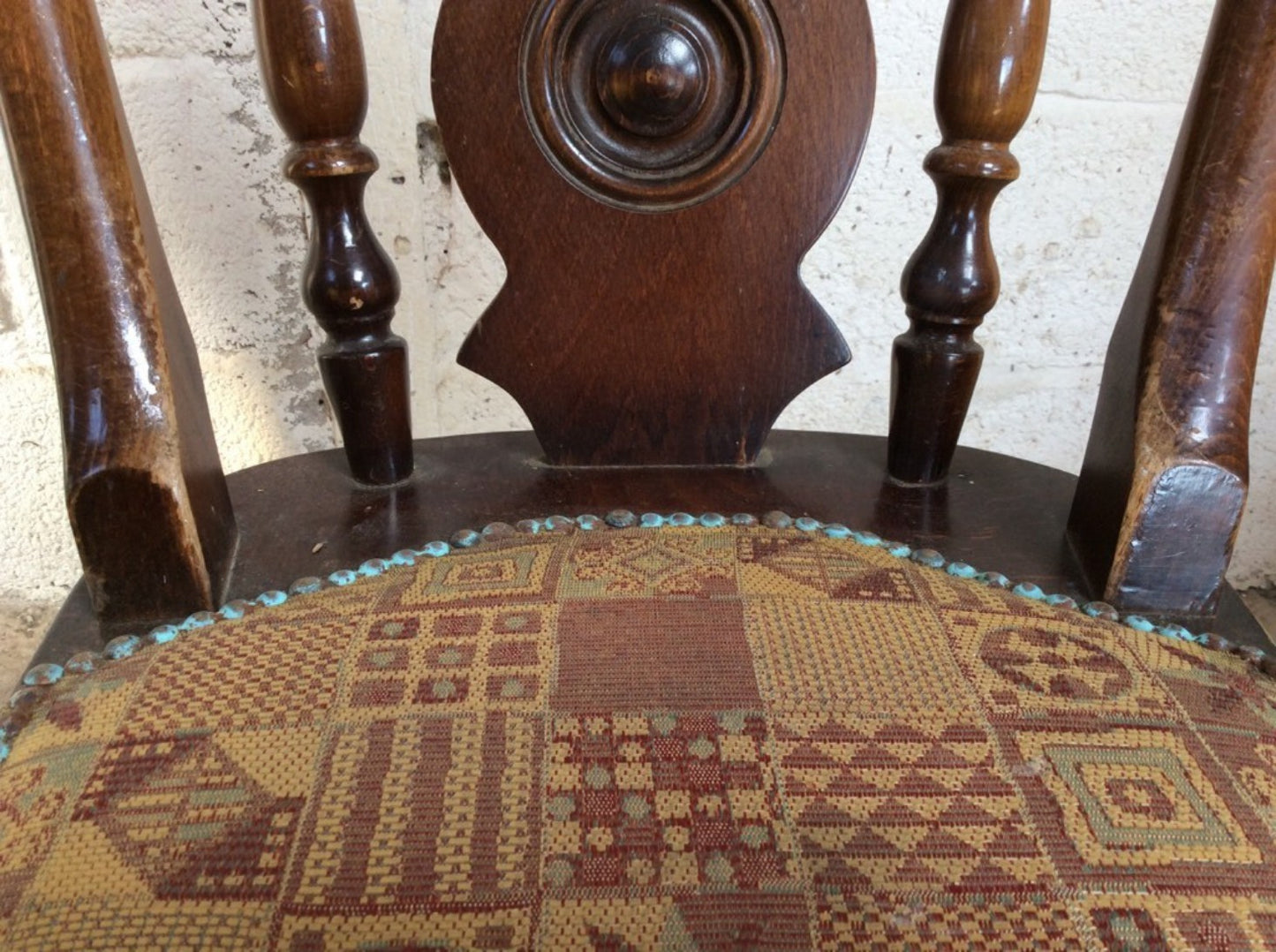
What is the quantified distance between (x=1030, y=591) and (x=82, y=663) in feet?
1.71

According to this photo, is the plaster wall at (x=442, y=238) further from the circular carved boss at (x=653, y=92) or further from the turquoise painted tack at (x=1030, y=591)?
the turquoise painted tack at (x=1030, y=591)

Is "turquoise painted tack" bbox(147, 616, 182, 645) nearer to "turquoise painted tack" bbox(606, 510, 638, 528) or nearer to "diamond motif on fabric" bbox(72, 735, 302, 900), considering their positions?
"diamond motif on fabric" bbox(72, 735, 302, 900)

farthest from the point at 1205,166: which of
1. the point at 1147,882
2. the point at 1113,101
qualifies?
the point at 1113,101

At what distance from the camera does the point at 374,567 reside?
2.09 feet

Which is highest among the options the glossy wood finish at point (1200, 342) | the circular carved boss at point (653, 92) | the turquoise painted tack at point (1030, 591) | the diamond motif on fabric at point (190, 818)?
the circular carved boss at point (653, 92)

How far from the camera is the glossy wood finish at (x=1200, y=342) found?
1.82ft

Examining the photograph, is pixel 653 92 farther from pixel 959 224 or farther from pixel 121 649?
pixel 121 649

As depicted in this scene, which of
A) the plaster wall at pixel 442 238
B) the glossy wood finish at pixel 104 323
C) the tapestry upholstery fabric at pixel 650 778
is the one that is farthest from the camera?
the plaster wall at pixel 442 238

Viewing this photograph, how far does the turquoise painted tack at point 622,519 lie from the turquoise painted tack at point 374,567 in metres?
0.14

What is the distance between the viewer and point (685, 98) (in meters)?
0.67

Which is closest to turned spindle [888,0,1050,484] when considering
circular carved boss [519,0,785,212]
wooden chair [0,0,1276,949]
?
wooden chair [0,0,1276,949]

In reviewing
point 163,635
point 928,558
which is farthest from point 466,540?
point 928,558

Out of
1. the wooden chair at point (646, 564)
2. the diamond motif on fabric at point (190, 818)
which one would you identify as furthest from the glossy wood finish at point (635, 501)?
the diamond motif on fabric at point (190, 818)

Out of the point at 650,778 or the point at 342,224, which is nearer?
the point at 650,778
